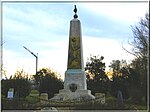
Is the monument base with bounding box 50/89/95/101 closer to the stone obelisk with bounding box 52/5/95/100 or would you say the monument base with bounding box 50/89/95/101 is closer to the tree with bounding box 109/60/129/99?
the stone obelisk with bounding box 52/5/95/100

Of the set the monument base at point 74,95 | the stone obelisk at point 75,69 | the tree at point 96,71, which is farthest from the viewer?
the tree at point 96,71

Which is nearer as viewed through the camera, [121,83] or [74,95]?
[74,95]

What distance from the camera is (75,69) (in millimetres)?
38031

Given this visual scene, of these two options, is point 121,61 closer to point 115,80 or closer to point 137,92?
point 115,80

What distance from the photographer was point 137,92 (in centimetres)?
4256

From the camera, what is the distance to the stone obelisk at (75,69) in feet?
123

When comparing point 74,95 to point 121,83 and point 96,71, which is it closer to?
point 121,83


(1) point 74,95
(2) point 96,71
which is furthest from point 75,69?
(2) point 96,71

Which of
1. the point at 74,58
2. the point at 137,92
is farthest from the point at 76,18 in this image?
the point at 137,92

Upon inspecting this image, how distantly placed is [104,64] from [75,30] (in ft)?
75.2

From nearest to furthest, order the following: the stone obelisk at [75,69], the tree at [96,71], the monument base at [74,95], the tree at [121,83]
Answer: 1. the monument base at [74,95]
2. the stone obelisk at [75,69]
3. the tree at [121,83]
4. the tree at [96,71]

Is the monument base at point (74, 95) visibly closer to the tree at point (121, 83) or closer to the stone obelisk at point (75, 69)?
the stone obelisk at point (75, 69)

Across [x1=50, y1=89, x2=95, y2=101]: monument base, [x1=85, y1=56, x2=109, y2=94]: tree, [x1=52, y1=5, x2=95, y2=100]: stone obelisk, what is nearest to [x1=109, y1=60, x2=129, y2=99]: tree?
[x1=85, y1=56, x2=109, y2=94]: tree

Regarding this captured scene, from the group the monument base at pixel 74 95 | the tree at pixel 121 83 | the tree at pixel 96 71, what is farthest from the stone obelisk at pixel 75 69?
the tree at pixel 96 71
